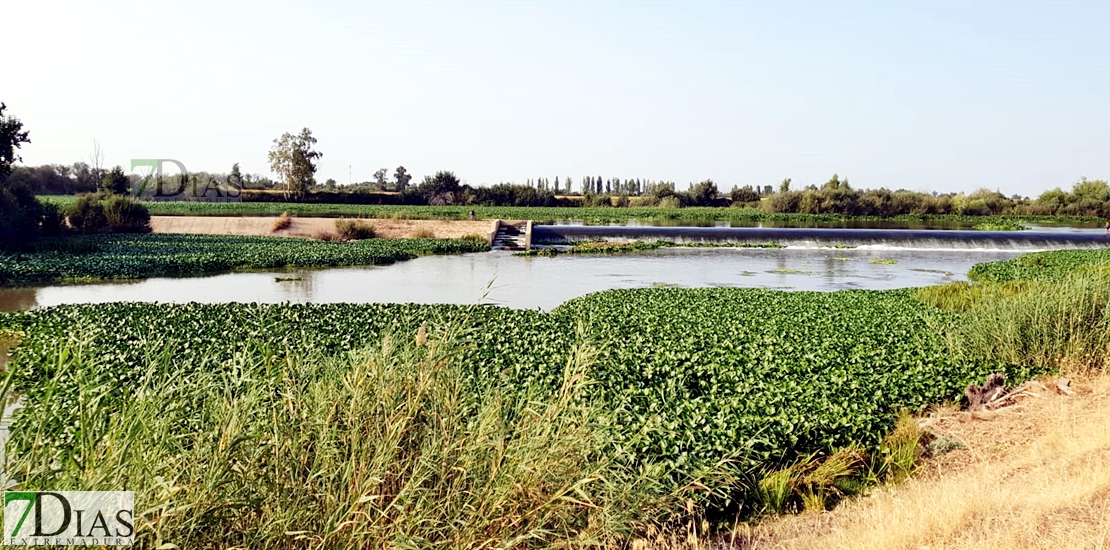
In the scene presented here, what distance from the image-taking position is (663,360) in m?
8.84

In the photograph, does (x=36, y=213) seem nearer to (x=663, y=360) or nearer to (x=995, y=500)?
(x=663, y=360)

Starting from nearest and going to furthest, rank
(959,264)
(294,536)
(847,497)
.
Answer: (294,536) → (847,497) → (959,264)

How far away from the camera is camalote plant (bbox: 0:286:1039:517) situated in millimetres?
5781

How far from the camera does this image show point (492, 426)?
381 cm

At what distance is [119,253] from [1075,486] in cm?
2400

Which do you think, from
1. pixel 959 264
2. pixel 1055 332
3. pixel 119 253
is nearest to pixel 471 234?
pixel 119 253

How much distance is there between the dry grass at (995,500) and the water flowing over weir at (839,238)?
2603cm

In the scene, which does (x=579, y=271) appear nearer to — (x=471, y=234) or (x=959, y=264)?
(x=471, y=234)

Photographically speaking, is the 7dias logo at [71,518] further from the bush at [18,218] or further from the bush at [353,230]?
the bush at [353,230]

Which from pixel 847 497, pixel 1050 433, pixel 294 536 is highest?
pixel 294 536

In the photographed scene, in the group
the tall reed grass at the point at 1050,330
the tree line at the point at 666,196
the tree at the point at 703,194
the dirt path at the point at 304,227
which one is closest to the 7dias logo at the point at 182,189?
the tree line at the point at 666,196

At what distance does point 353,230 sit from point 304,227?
309 centimetres

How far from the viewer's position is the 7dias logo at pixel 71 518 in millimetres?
2898

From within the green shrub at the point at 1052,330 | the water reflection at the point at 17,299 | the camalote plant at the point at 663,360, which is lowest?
the water reflection at the point at 17,299
